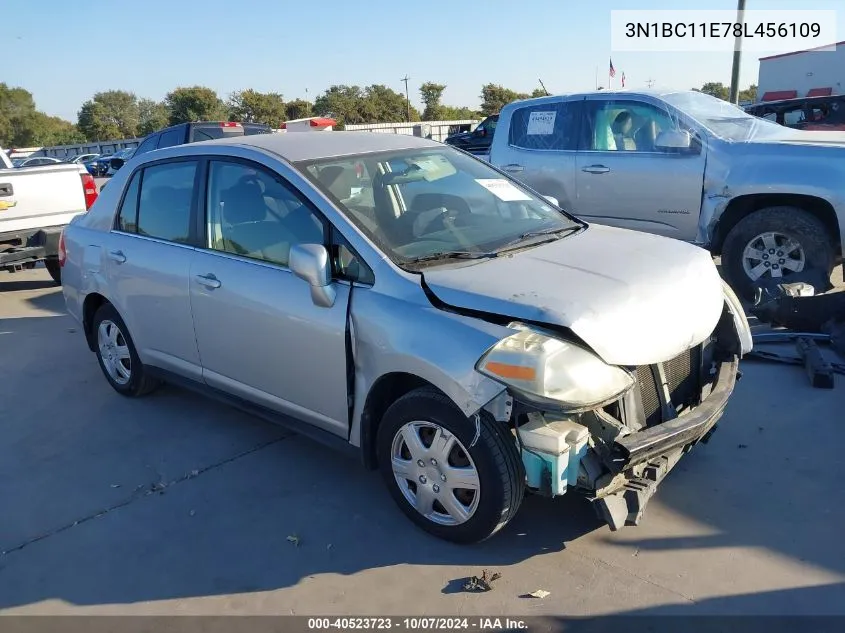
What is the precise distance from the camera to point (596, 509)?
2895 millimetres

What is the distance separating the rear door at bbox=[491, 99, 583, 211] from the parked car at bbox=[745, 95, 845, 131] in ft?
22.3

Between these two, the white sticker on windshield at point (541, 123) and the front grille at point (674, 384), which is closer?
the front grille at point (674, 384)

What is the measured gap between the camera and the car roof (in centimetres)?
380

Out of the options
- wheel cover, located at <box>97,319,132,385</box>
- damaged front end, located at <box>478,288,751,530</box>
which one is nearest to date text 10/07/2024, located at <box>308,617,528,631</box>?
damaged front end, located at <box>478,288,751,530</box>

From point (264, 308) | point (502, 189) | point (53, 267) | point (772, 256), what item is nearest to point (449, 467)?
point (264, 308)

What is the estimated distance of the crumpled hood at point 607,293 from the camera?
2.76 m

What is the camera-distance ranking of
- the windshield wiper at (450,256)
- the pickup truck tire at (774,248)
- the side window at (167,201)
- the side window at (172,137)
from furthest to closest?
the side window at (172,137), the pickup truck tire at (774,248), the side window at (167,201), the windshield wiper at (450,256)

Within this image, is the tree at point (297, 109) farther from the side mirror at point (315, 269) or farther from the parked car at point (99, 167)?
the side mirror at point (315, 269)

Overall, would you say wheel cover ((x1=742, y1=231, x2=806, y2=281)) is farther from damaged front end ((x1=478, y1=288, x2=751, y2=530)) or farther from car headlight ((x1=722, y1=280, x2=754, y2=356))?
damaged front end ((x1=478, y1=288, x2=751, y2=530))

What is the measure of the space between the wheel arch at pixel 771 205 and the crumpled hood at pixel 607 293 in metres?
3.17

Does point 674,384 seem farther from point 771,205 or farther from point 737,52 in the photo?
point 737,52

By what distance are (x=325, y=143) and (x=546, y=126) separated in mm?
4178

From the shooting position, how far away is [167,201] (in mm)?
4445

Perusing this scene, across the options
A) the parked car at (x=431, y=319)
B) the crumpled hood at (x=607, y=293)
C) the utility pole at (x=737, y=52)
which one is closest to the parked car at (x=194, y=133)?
the parked car at (x=431, y=319)
